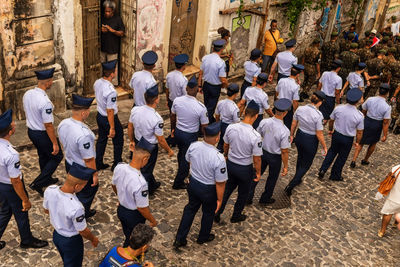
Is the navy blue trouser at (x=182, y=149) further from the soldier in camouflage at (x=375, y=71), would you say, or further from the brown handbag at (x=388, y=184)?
the soldier in camouflage at (x=375, y=71)

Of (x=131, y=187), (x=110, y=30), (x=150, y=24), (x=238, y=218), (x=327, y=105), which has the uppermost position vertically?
(x=150, y=24)

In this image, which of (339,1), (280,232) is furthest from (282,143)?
(339,1)

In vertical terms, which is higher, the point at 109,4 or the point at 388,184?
the point at 109,4

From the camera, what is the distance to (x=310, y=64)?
1248 centimetres

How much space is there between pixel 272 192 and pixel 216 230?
1.38 metres

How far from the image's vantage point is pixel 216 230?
7043mm

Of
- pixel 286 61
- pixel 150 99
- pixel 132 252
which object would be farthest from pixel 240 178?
pixel 286 61

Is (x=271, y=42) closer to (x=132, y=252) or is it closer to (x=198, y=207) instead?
(x=198, y=207)

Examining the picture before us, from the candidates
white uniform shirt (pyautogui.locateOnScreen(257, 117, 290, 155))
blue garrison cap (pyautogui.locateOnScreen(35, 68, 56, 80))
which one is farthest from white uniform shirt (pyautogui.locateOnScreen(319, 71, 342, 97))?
blue garrison cap (pyautogui.locateOnScreen(35, 68, 56, 80))

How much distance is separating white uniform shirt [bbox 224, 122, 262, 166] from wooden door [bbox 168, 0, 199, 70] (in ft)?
19.2

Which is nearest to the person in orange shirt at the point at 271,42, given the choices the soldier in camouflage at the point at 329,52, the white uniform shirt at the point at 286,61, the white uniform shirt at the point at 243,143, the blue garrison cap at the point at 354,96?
the soldier in camouflage at the point at 329,52

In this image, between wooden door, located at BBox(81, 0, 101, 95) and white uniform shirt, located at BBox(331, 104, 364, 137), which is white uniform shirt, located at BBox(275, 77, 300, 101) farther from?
wooden door, located at BBox(81, 0, 101, 95)

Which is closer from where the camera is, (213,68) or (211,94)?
(213,68)

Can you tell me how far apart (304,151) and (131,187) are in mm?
4039
